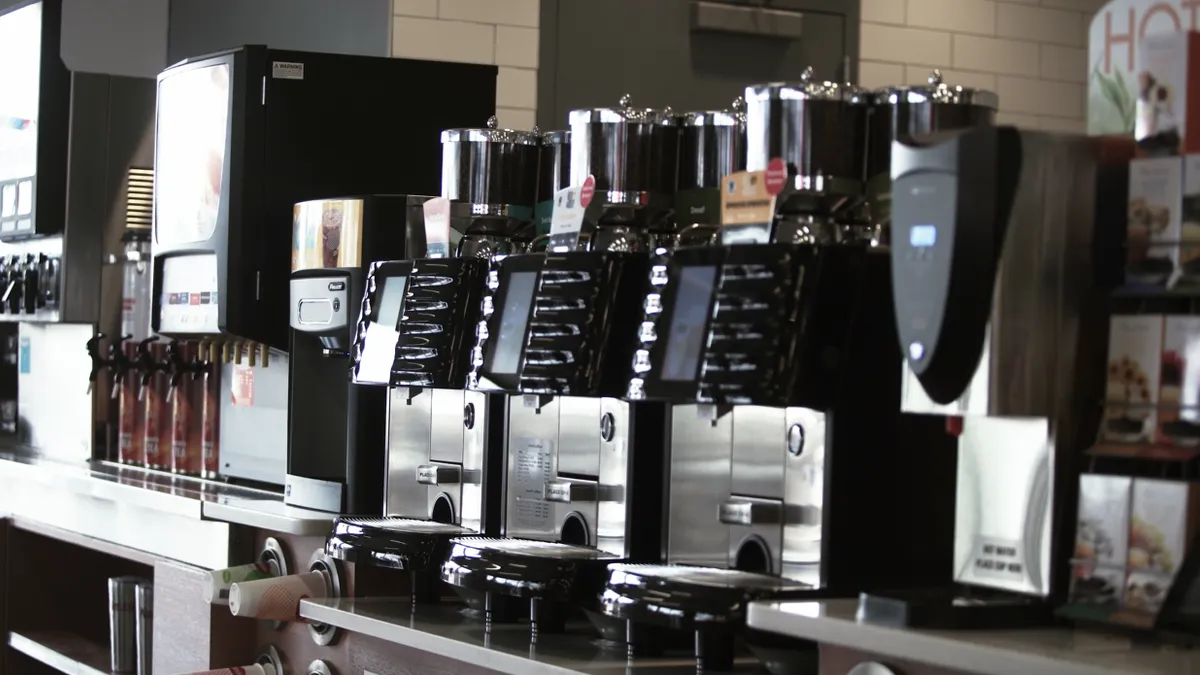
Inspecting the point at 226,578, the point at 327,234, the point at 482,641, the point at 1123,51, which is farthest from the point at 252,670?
the point at 1123,51

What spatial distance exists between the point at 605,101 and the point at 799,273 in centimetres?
298

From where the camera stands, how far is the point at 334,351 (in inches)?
134

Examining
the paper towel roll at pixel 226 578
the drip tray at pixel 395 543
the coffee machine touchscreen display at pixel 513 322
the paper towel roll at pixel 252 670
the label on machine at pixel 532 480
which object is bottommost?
the paper towel roll at pixel 252 670

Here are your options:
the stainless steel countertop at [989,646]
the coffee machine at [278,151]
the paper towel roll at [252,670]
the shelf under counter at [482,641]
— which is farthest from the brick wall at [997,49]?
the stainless steel countertop at [989,646]

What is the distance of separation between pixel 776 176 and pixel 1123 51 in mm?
456

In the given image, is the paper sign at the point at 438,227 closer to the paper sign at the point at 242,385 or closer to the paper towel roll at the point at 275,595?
the paper towel roll at the point at 275,595

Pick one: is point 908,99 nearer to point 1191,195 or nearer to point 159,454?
→ point 1191,195

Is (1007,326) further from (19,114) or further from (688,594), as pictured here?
(19,114)

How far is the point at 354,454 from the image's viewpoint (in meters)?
3.25

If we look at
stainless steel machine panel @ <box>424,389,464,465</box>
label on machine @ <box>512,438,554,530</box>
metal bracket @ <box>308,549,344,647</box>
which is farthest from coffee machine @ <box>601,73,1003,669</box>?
metal bracket @ <box>308,549,344,647</box>

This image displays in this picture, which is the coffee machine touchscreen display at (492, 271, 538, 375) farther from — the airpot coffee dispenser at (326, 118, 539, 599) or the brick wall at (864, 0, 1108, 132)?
the brick wall at (864, 0, 1108, 132)

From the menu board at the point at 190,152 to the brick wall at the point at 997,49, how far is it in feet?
7.40

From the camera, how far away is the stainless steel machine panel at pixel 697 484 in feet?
7.67

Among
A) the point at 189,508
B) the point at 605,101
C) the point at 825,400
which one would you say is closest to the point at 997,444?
the point at 825,400
